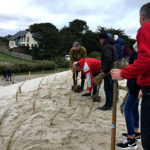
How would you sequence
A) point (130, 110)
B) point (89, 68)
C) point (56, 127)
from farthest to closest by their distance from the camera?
point (89, 68)
point (56, 127)
point (130, 110)

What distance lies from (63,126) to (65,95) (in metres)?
1.98

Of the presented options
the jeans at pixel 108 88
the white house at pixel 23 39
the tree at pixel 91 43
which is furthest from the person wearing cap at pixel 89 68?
the white house at pixel 23 39

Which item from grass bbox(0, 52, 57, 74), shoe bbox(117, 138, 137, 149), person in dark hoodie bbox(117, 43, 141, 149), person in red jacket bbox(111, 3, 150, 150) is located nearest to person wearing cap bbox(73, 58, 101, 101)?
person in dark hoodie bbox(117, 43, 141, 149)

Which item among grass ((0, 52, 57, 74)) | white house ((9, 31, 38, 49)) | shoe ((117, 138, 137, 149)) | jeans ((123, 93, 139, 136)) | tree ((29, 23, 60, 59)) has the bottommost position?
shoe ((117, 138, 137, 149))

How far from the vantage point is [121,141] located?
8.36 ft

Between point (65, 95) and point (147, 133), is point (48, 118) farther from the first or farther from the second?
point (147, 133)

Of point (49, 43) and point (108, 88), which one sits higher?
point (49, 43)

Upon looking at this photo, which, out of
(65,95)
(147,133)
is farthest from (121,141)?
(65,95)

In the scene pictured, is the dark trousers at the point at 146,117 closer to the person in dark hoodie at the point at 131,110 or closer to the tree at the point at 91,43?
the person in dark hoodie at the point at 131,110

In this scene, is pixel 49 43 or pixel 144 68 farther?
pixel 49 43

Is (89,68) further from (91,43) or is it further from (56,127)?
(91,43)

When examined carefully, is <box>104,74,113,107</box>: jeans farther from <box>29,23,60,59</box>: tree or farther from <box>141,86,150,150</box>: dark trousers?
<box>29,23,60,59</box>: tree

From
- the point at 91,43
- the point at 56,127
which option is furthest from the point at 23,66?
the point at 56,127

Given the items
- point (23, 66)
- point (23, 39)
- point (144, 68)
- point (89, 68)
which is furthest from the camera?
point (23, 39)
